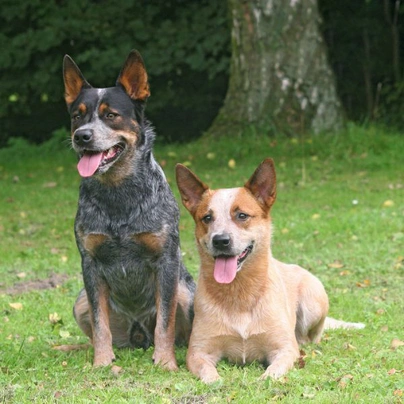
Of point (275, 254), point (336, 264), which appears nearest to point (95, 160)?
point (336, 264)

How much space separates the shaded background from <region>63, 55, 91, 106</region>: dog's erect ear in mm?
10852

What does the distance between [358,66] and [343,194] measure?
6.08 meters

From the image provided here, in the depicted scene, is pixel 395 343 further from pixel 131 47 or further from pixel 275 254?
pixel 131 47

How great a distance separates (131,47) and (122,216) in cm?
1160

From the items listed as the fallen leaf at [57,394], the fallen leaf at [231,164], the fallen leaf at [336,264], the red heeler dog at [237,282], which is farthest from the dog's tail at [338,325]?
the fallen leaf at [231,164]

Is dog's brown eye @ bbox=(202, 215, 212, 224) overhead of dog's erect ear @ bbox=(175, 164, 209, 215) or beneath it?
beneath

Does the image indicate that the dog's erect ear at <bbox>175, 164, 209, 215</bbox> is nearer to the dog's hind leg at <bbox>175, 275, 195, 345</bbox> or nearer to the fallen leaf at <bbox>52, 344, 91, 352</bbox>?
the dog's hind leg at <bbox>175, 275, 195, 345</bbox>

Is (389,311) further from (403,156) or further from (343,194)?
(403,156)

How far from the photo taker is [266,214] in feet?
20.1

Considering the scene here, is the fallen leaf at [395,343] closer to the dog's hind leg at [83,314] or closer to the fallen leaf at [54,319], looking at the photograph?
the dog's hind leg at [83,314]

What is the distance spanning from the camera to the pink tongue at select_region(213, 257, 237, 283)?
19.4 ft

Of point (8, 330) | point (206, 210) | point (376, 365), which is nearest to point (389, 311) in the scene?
point (376, 365)

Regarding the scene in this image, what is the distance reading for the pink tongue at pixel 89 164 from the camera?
20.3 feet

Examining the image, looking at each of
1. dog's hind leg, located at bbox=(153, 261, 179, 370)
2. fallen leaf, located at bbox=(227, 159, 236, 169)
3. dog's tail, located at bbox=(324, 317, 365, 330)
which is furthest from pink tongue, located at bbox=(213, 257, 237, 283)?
fallen leaf, located at bbox=(227, 159, 236, 169)
